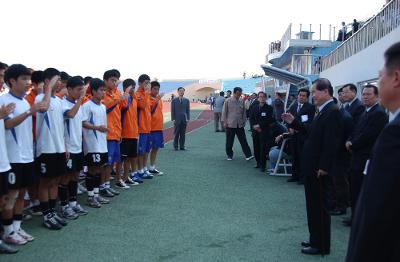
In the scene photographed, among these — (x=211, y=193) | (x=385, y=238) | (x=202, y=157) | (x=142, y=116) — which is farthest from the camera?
(x=202, y=157)

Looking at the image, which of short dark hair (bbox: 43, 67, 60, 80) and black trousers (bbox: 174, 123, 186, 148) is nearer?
short dark hair (bbox: 43, 67, 60, 80)

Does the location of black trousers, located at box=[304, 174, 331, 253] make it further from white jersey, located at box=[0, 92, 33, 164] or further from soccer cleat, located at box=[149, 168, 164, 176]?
soccer cleat, located at box=[149, 168, 164, 176]

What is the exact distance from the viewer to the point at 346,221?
20.5 feet

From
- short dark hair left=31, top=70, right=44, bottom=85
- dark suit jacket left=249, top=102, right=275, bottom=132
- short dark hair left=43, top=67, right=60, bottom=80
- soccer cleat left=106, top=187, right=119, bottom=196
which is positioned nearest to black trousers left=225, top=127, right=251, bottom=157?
dark suit jacket left=249, top=102, right=275, bottom=132

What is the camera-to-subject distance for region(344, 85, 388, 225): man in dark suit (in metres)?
5.32

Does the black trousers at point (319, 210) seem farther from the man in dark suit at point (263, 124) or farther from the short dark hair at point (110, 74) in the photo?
the man in dark suit at point (263, 124)

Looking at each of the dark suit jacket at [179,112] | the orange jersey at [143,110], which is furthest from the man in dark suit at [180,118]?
the orange jersey at [143,110]

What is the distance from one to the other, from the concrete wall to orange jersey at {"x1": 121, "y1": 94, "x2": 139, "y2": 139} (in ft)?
15.0

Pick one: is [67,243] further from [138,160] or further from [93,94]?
[138,160]

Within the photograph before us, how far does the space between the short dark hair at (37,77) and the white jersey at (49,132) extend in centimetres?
36

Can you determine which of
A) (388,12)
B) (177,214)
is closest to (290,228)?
(177,214)

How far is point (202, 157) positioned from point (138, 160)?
3.72 metres

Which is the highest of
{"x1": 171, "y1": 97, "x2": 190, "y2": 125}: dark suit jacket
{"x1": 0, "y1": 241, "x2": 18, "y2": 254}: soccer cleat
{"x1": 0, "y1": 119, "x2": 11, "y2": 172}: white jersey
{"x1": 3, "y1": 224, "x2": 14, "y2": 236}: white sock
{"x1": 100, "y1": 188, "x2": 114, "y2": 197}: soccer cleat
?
{"x1": 171, "y1": 97, "x2": 190, "y2": 125}: dark suit jacket

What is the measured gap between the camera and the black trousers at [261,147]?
1059cm
